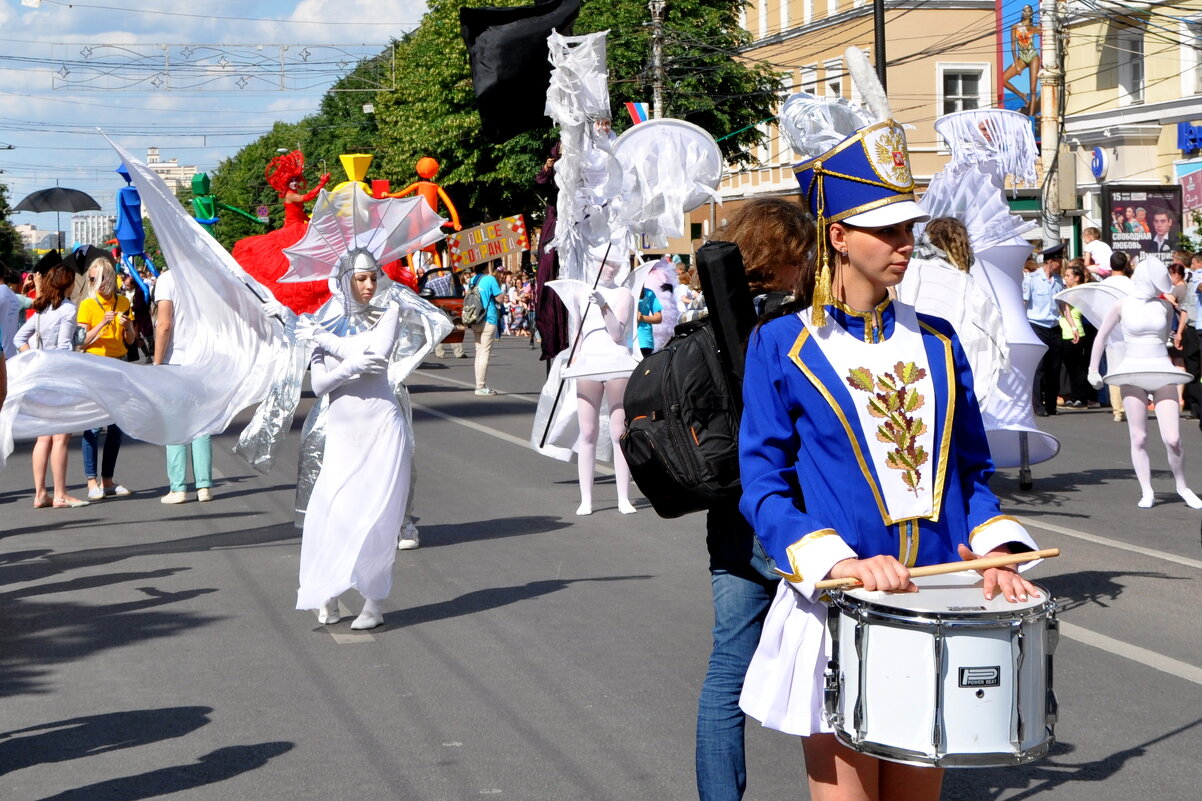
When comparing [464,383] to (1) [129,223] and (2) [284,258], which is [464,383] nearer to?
(2) [284,258]

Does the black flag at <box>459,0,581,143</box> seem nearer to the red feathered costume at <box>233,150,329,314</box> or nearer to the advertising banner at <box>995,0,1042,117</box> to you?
the red feathered costume at <box>233,150,329,314</box>

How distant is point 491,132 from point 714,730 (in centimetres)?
1122

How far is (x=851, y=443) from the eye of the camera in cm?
329

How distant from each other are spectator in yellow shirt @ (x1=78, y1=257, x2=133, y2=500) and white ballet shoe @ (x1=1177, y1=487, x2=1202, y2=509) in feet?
27.7

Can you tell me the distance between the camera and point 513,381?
25.9 m

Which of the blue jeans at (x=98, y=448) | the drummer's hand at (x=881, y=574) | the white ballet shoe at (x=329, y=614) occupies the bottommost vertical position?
the white ballet shoe at (x=329, y=614)

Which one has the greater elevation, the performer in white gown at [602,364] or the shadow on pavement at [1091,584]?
the performer in white gown at [602,364]

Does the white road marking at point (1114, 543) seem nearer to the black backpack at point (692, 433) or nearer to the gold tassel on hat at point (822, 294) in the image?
the black backpack at point (692, 433)

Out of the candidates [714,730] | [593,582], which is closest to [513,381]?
[593,582]

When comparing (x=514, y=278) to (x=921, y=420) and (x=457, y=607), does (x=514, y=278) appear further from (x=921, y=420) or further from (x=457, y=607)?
(x=921, y=420)

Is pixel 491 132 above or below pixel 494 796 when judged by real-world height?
above

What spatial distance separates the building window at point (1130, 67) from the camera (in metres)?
39.1

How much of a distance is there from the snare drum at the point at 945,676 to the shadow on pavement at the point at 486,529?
289 inches

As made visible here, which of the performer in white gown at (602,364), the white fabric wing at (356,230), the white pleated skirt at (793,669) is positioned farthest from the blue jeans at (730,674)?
the performer in white gown at (602,364)
